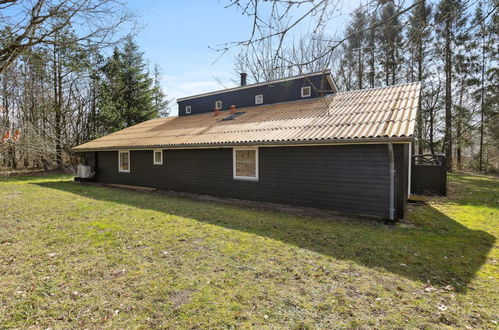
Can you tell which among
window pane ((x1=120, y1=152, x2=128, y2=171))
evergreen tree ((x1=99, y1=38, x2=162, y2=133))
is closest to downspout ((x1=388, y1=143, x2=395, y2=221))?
window pane ((x1=120, y1=152, x2=128, y2=171))

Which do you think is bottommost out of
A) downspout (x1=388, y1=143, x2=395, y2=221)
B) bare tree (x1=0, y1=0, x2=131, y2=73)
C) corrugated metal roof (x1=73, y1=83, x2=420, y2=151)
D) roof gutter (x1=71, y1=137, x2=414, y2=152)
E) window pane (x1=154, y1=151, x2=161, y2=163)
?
downspout (x1=388, y1=143, x2=395, y2=221)

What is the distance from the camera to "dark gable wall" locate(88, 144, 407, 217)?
241 inches

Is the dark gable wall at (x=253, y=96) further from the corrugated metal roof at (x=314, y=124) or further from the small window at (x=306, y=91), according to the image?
the corrugated metal roof at (x=314, y=124)

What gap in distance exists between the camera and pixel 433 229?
214 inches

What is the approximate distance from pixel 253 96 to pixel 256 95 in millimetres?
192

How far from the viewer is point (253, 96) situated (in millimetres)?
13492

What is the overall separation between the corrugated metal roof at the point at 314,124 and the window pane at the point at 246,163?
1.74 feet

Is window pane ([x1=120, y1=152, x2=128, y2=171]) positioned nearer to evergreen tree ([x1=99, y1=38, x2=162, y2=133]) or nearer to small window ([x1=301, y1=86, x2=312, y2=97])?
evergreen tree ([x1=99, y1=38, x2=162, y2=133])

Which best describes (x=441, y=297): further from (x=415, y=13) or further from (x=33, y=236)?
(x=33, y=236)

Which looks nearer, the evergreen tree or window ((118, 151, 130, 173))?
window ((118, 151, 130, 173))

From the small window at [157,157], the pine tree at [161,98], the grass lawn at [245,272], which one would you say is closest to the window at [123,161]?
the small window at [157,157]

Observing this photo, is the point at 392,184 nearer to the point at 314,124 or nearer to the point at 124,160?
the point at 314,124

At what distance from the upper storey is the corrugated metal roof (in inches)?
25.1

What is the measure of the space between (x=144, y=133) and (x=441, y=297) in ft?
43.9
